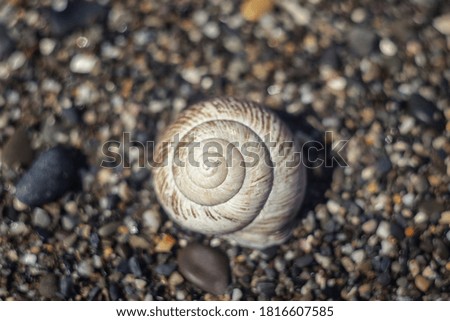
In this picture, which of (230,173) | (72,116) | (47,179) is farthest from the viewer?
(72,116)

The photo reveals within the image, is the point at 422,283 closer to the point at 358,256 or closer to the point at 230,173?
A: the point at 358,256

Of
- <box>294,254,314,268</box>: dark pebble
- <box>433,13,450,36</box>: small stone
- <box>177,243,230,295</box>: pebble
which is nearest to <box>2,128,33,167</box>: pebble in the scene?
<box>177,243,230,295</box>: pebble

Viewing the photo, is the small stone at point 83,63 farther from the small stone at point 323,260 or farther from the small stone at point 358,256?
the small stone at point 358,256

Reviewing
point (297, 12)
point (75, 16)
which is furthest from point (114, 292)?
point (297, 12)

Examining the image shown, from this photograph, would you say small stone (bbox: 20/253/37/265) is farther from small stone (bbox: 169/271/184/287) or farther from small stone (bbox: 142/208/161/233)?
small stone (bbox: 169/271/184/287)

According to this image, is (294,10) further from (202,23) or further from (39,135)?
(39,135)
